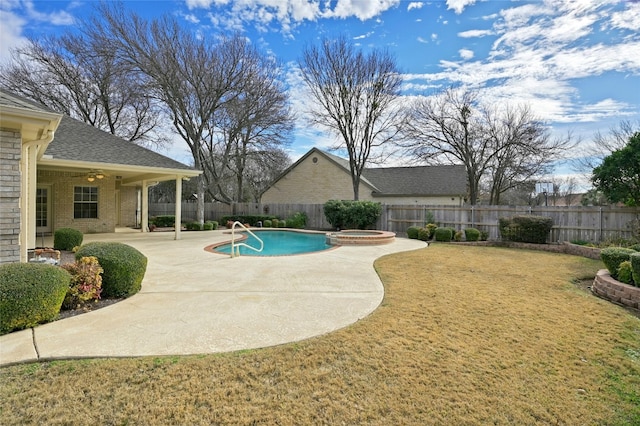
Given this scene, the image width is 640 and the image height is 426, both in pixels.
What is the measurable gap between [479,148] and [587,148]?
6248 millimetres

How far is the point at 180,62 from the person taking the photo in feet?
60.7

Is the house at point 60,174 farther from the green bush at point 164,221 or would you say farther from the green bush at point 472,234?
the green bush at point 472,234

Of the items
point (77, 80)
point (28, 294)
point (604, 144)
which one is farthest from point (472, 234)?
point (77, 80)

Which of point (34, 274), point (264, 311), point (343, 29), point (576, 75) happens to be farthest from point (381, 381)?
point (343, 29)

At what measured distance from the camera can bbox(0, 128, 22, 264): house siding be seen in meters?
4.80

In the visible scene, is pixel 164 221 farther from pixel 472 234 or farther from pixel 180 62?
pixel 472 234

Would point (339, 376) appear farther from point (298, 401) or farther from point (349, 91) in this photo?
point (349, 91)

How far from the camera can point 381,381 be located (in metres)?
2.83

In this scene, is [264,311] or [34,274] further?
[264,311]

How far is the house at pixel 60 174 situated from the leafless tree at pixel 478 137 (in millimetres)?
17271

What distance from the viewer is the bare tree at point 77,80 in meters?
18.3

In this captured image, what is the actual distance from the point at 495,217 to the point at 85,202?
61.9ft

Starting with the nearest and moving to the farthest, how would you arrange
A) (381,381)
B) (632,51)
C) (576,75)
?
(381,381)
(632,51)
(576,75)

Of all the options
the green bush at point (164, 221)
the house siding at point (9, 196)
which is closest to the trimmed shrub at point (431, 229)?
the house siding at point (9, 196)
